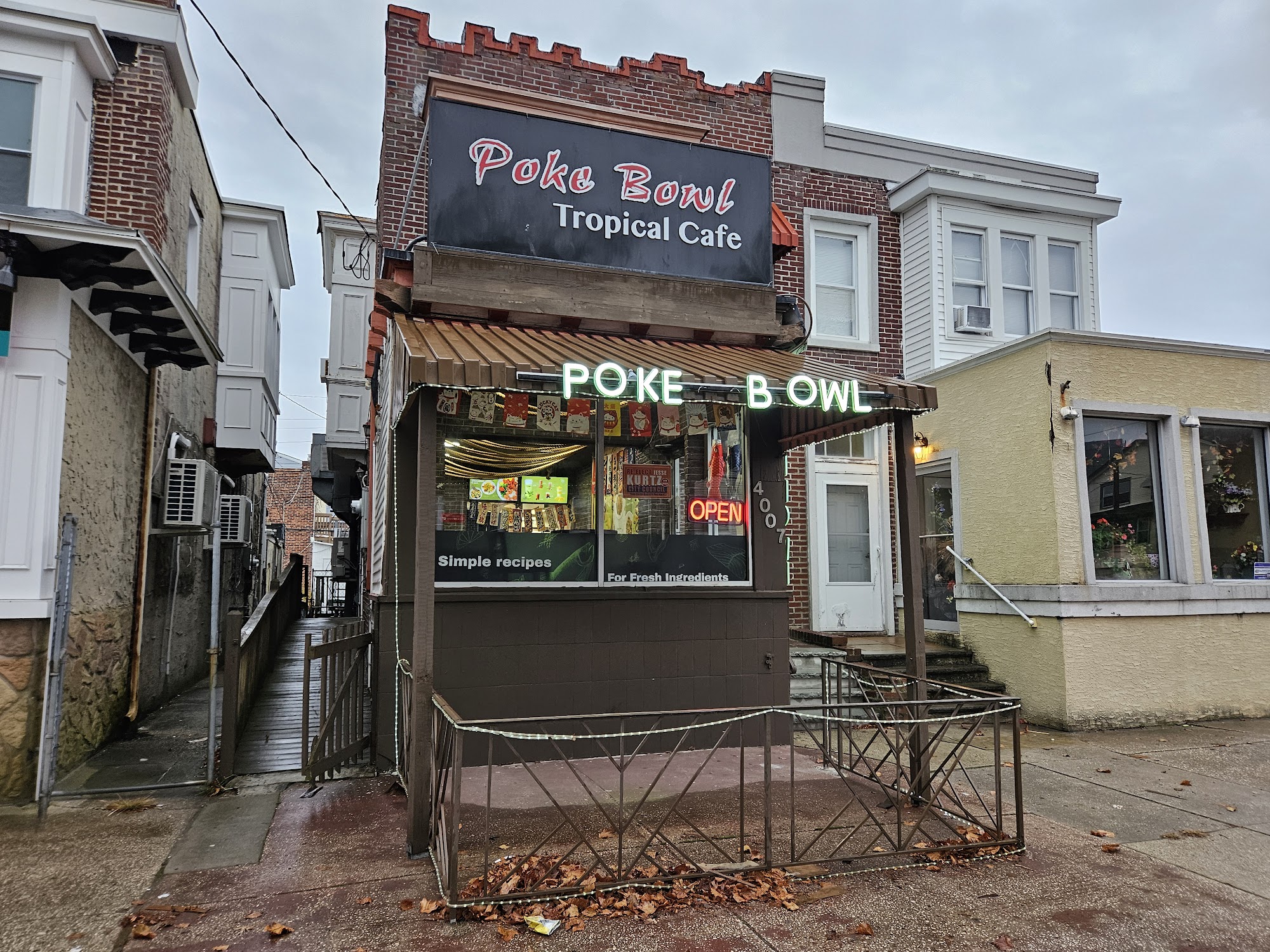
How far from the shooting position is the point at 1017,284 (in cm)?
1338

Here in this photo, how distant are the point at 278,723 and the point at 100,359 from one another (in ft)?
13.9

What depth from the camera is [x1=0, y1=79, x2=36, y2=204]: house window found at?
734cm

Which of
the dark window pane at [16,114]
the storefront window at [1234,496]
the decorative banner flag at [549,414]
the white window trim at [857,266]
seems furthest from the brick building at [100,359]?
the storefront window at [1234,496]

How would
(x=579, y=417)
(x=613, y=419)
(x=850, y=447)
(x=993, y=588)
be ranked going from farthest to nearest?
(x=850, y=447), (x=993, y=588), (x=613, y=419), (x=579, y=417)

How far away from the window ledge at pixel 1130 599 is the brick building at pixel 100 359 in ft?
30.7

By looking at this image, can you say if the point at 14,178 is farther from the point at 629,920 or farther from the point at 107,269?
the point at 629,920

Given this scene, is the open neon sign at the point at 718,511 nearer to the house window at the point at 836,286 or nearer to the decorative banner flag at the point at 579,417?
the decorative banner flag at the point at 579,417

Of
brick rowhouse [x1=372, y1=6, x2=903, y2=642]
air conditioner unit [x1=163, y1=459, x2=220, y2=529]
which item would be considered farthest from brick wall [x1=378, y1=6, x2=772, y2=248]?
air conditioner unit [x1=163, y1=459, x2=220, y2=529]

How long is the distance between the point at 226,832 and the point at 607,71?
10.1 m

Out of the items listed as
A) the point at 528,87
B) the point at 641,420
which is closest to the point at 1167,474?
the point at 641,420

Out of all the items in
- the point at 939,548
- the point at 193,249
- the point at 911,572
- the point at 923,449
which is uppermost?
the point at 193,249

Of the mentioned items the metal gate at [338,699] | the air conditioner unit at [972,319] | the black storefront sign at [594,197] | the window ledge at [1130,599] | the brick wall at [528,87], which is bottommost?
the metal gate at [338,699]

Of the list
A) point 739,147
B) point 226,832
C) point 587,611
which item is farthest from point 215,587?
point 739,147

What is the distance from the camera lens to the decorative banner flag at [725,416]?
7859 mm
